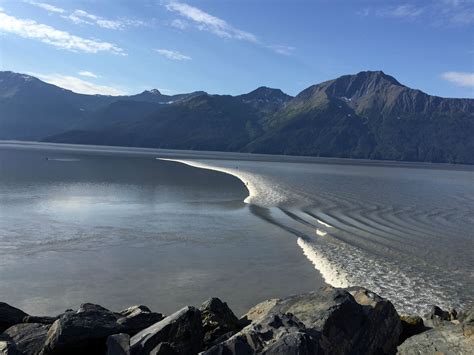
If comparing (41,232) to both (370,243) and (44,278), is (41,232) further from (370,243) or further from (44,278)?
(370,243)

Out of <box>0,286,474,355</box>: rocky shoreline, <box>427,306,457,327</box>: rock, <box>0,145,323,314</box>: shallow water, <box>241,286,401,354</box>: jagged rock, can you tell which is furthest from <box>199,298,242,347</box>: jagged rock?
<box>427,306,457,327</box>: rock

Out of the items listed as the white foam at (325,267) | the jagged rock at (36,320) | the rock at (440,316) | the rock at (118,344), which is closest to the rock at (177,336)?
the rock at (118,344)

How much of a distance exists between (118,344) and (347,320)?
6.74m

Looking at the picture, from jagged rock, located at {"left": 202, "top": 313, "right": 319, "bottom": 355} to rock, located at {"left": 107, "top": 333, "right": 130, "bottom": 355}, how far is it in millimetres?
2339

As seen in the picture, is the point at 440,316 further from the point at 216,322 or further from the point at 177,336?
the point at 177,336

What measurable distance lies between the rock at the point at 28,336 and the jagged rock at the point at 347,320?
7367mm

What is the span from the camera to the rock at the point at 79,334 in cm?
1147

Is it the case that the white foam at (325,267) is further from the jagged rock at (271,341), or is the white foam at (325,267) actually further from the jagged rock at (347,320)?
the jagged rock at (271,341)

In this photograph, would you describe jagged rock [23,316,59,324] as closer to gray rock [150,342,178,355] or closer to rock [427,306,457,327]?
gray rock [150,342,178,355]

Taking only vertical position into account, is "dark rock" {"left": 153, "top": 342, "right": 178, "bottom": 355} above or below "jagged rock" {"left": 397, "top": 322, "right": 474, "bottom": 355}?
below

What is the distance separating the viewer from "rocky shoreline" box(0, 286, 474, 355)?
1111cm

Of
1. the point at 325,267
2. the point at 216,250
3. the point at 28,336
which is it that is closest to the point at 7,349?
the point at 28,336

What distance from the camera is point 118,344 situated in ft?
37.6

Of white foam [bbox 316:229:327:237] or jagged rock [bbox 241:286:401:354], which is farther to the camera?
white foam [bbox 316:229:327:237]
